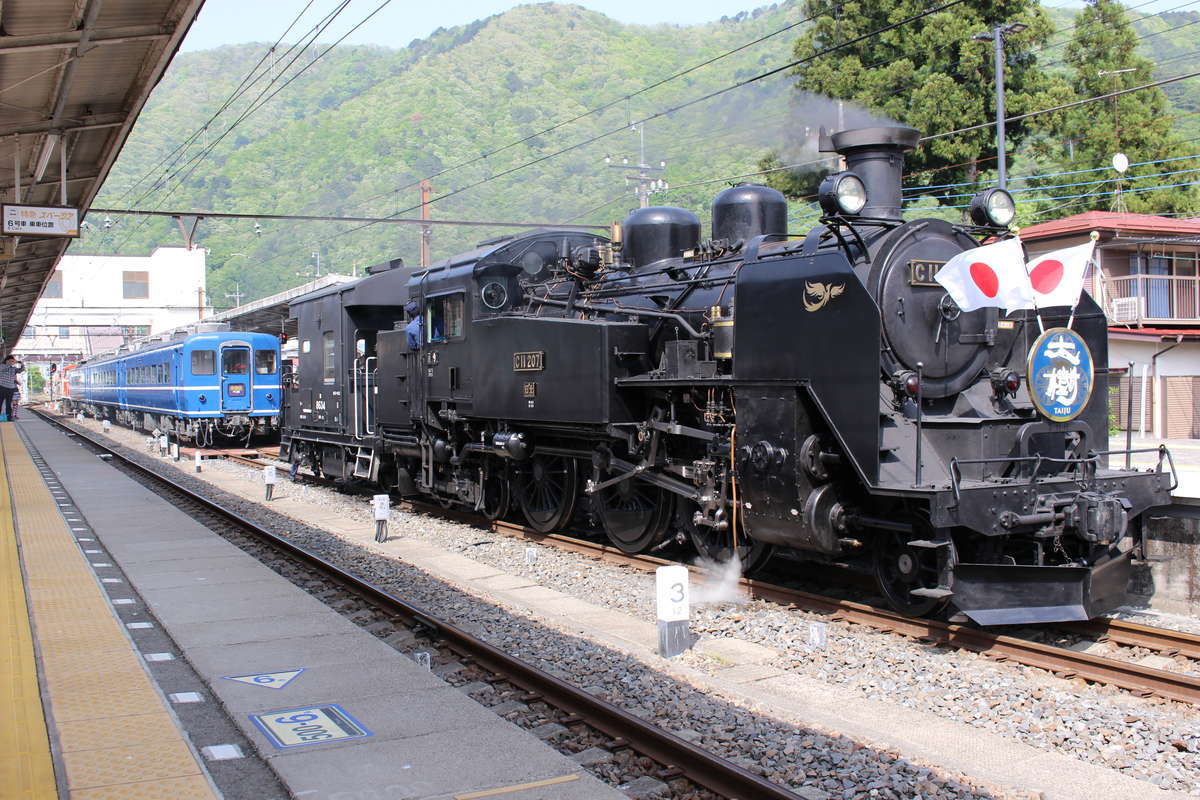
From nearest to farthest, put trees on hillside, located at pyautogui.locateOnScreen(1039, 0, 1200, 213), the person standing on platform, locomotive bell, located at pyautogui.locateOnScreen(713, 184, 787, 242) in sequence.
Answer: locomotive bell, located at pyautogui.locateOnScreen(713, 184, 787, 242) < trees on hillside, located at pyautogui.locateOnScreen(1039, 0, 1200, 213) < the person standing on platform

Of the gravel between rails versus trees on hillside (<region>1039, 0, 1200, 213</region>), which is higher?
trees on hillside (<region>1039, 0, 1200, 213</region>)

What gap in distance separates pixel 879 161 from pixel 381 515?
6.51 m

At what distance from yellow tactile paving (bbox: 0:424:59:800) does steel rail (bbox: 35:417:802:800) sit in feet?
7.64

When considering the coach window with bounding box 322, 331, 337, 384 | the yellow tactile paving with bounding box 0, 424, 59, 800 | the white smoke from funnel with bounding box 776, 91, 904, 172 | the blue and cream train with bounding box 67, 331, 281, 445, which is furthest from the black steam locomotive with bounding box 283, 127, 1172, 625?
the blue and cream train with bounding box 67, 331, 281, 445

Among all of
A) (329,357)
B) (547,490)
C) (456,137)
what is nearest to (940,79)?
(329,357)

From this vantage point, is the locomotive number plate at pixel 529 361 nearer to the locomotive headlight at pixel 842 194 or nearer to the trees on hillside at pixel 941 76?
the locomotive headlight at pixel 842 194

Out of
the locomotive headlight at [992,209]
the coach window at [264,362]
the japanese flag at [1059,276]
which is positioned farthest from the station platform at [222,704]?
the coach window at [264,362]

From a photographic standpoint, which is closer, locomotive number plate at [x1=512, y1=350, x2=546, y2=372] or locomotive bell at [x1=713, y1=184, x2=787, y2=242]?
locomotive bell at [x1=713, y1=184, x2=787, y2=242]

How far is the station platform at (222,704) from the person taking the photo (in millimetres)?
4047

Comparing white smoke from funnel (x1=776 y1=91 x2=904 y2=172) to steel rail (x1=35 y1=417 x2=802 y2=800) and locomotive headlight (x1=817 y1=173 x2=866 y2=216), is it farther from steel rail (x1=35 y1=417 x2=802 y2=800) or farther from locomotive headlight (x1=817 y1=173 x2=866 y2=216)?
steel rail (x1=35 y1=417 x2=802 y2=800)

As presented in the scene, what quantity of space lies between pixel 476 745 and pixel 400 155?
89.8 m

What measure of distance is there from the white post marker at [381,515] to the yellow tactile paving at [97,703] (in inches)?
116

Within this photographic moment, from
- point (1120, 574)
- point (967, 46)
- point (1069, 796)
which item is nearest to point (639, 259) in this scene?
point (1120, 574)

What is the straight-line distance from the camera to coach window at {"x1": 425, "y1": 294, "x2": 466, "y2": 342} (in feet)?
37.3
